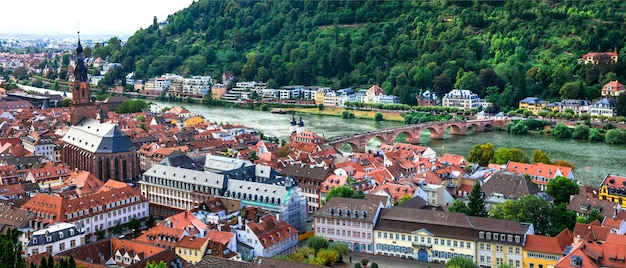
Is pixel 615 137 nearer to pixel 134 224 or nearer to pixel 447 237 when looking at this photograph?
pixel 447 237

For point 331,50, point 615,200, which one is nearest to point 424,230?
point 615,200

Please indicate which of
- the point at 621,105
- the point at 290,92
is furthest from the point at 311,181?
the point at 290,92

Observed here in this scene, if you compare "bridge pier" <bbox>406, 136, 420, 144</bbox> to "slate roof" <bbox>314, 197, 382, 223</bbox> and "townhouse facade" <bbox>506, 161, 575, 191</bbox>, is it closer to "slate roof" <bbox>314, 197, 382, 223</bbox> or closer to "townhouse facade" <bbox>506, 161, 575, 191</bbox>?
"townhouse facade" <bbox>506, 161, 575, 191</bbox>

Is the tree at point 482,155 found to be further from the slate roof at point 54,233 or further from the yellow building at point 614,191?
the slate roof at point 54,233

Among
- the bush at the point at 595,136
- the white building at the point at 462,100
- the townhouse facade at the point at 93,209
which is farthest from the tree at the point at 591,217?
the white building at the point at 462,100

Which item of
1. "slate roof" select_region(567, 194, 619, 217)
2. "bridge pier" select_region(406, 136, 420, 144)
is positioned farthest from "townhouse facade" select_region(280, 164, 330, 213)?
"bridge pier" select_region(406, 136, 420, 144)
